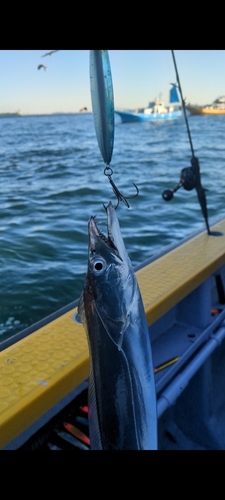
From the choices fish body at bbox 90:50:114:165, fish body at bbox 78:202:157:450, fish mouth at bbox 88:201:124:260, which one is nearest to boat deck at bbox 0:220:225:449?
fish body at bbox 78:202:157:450

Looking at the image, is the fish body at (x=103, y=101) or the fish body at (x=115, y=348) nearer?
the fish body at (x=115, y=348)

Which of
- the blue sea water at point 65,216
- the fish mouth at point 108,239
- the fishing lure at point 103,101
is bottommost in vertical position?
the blue sea water at point 65,216

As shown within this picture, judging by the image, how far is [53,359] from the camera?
1.96 m

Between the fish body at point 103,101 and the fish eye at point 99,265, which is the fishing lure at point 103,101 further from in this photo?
the fish eye at point 99,265

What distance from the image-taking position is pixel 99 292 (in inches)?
45.6

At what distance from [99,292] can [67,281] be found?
4.12 meters

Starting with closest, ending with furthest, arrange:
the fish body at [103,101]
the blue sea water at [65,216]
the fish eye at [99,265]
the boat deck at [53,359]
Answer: the fish eye at [99,265]
the fish body at [103,101]
the boat deck at [53,359]
the blue sea water at [65,216]

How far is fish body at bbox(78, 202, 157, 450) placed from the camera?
115 cm

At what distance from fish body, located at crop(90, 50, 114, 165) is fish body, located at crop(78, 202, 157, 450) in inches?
10.4

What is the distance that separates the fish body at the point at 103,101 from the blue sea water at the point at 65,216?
0.22m

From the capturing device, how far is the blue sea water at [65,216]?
16.5 feet

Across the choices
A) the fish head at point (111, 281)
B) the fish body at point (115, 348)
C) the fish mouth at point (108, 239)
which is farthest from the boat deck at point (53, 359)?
the fish mouth at point (108, 239)

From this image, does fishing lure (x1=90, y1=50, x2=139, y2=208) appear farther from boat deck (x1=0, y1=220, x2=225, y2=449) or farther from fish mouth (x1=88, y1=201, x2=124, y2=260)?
boat deck (x1=0, y1=220, x2=225, y2=449)
